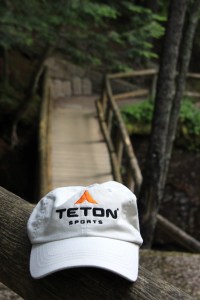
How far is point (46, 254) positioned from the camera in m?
1.38

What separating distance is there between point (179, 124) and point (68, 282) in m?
11.4

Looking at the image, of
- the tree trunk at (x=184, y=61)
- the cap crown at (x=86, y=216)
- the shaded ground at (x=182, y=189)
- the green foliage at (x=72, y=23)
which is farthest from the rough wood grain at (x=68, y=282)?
the shaded ground at (x=182, y=189)

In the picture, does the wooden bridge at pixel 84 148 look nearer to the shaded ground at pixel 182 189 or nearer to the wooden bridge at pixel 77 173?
the wooden bridge at pixel 77 173

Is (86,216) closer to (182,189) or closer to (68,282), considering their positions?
(68,282)

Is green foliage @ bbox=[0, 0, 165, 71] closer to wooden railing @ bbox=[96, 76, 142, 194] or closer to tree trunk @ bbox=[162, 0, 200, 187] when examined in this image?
wooden railing @ bbox=[96, 76, 142, 194]

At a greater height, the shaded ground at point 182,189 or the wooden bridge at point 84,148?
the wooden bridge at point 84,148

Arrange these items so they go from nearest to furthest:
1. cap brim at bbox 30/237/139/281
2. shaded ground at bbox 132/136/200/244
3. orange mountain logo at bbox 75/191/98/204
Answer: cap brim at bbox 30/237/139/281 < orange mountain logo at bbox 75/191/98/204 < shaded ground at bbox 132/136/200/244

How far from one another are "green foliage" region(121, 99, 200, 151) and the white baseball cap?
10614 millimetres

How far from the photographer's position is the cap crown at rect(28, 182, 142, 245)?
1425 millimetres

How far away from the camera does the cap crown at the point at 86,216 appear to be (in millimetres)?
1425

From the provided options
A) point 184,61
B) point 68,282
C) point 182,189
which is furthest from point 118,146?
point 68,282

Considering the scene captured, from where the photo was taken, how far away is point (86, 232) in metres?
1.41

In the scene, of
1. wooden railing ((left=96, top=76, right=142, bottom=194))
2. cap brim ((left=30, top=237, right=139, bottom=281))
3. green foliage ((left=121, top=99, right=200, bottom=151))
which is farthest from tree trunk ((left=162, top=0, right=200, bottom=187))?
cap brim ((left=30, top=237, right=139, bottom=281))

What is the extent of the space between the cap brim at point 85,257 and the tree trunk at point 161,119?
5047mm
